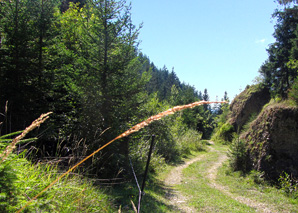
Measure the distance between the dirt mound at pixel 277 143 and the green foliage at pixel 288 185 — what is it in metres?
0.31

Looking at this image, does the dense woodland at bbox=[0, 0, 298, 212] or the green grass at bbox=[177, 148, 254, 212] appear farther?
the dense woodland at bbox=[0, 0, 298, 212]

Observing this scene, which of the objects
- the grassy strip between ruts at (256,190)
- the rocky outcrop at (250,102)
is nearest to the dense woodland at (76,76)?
the grassy strip between ruts at (256,190)

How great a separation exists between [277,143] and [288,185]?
214 cm

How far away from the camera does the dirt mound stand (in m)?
9.13

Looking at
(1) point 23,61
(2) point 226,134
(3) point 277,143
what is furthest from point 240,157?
(2) point 226,134

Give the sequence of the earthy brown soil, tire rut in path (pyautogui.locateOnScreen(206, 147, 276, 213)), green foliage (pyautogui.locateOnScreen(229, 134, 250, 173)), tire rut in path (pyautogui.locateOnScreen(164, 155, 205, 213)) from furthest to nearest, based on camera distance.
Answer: green foliage (pyautogui.locateOnScreen(229, 134, 250, 173)) → tire rut in path (pyautogui.locateOnScreen(206, 147, 276, 213)) → the earthy brown soil → tire rut in path (pyautogui.locateOnScreen(164, 155, 205, 213))

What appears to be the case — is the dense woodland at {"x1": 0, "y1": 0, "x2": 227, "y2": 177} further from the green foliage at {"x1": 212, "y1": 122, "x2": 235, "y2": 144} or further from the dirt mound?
the green foliage at {"x1": 212, "y1": 122, "x2": 235, "y2": 144}

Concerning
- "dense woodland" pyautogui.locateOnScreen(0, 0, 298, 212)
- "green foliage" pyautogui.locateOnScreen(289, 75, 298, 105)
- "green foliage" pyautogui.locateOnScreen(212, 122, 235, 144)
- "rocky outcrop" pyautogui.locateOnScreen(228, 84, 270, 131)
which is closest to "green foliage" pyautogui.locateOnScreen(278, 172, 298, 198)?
"green foliage" pyautogui.locateOnScreen(289, 75, 298, 105)

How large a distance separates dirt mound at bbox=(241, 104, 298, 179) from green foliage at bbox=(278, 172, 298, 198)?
31 cm

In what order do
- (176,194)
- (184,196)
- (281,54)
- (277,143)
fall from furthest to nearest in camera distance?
(281,54)
(277,143)
(176,194)
(184,196)

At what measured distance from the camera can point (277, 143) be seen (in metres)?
9.68

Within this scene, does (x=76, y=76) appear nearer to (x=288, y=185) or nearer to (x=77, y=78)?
(x=77, y=78)

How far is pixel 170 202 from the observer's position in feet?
23.0

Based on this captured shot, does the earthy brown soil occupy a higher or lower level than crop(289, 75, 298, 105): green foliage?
lower
